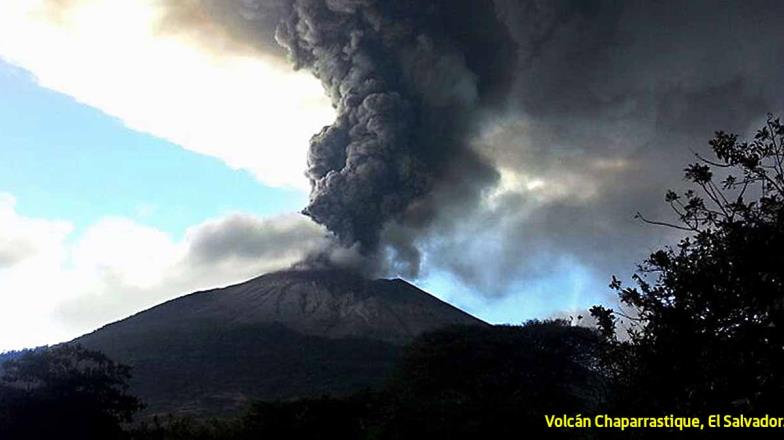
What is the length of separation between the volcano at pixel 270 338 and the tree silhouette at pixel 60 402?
36.7 m

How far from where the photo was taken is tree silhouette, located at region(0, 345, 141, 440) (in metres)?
31.8

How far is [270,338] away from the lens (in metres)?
107

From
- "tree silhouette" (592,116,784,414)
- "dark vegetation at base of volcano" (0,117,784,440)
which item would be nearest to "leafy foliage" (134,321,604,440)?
"dark vegetation at base of volcano" (0,117,784,440)

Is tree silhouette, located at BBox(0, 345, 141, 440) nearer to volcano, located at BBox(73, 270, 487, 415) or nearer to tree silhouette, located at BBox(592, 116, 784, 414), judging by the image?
tree silhouette, located at BBox(592, 116, 784, 414)

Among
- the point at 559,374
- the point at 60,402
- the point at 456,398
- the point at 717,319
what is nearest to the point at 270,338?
the point at 559,374

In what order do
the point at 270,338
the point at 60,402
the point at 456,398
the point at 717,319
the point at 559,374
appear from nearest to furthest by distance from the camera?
the point at 717,319 → the point at 60,402 → the point at 456,398 → the point at 559,374 → the point at 270,338

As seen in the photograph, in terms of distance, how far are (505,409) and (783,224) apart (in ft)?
77.4

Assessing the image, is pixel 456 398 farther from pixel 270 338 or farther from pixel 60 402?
pixel 270 338

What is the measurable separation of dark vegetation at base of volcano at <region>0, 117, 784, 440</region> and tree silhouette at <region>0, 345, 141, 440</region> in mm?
61

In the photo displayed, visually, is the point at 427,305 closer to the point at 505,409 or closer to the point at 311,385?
the point at 311,385

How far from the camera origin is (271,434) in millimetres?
34594

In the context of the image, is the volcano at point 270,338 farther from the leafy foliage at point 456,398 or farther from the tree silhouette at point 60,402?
the tree silhouette at point 60,402

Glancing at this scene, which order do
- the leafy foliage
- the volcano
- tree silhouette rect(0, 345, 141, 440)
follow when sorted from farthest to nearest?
the volcano, tree silhouette rect(0, 345, 141, 440), the leafy foliage

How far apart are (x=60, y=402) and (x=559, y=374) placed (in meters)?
32.5
